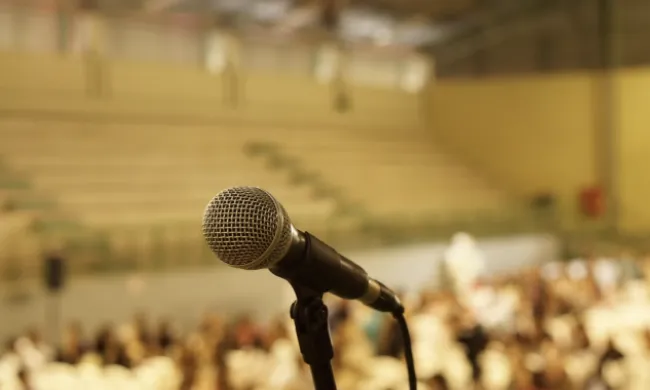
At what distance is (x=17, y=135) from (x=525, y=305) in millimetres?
6388

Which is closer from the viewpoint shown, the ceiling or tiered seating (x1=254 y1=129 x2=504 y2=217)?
tiered seating (x1=254 y1=129 x2=504 y2=217)

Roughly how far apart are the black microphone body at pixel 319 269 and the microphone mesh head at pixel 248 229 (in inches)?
1.0

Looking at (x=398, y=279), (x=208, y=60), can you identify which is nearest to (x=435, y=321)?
(x=398, y=279)

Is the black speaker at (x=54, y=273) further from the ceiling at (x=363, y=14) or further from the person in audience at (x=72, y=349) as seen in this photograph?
the ceiling at (x=363, y=14)

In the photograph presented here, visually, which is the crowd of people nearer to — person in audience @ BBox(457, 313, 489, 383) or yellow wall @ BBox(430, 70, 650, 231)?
person in audience @ BBox(457, 313, 489, 383)

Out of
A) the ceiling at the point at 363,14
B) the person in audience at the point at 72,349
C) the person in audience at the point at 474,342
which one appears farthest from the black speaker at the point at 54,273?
the ceiling at the point at 363,14

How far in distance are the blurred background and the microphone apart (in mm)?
2530

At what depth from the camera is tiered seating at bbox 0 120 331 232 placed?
8.39m

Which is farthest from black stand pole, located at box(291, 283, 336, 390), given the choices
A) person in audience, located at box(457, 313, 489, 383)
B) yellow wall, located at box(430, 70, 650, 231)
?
yellow wall, located at box(430, 70, 650, 231)

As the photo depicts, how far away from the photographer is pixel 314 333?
4.27ft

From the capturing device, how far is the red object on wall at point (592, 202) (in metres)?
12.9

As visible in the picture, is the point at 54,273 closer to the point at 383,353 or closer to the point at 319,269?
the point at 383,353

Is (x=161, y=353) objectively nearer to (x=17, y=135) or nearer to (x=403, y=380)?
(x=403, y=380)

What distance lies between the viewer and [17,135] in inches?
363
